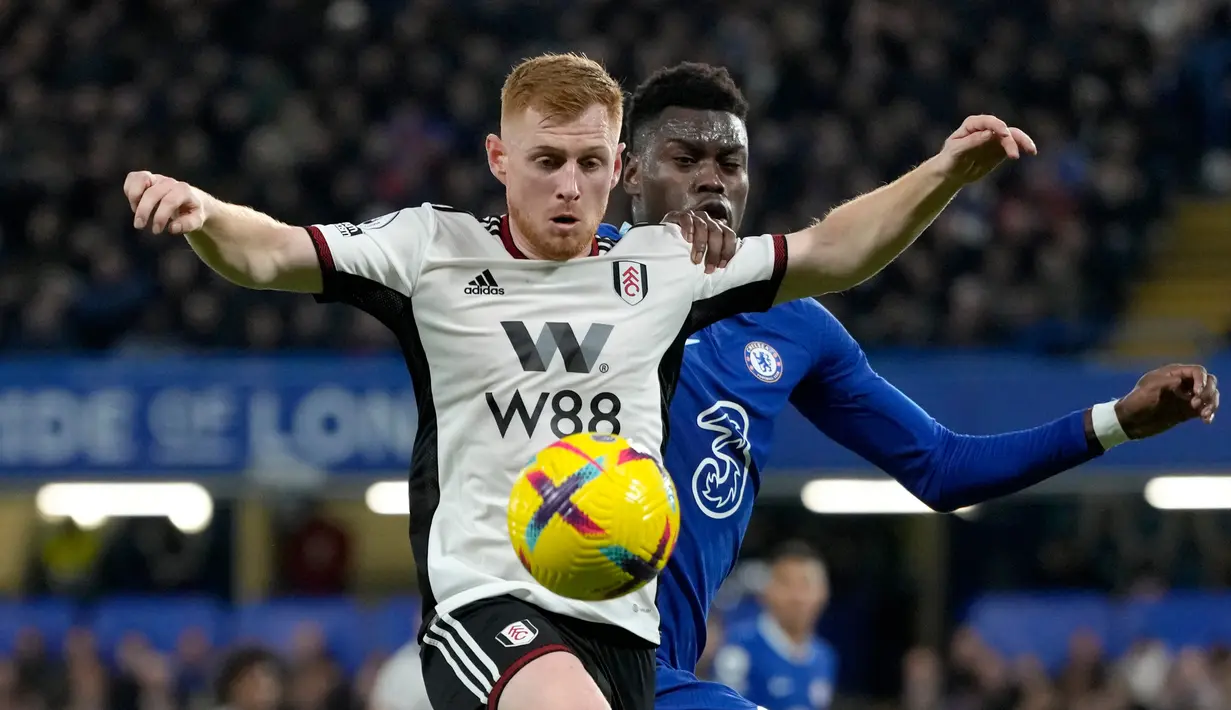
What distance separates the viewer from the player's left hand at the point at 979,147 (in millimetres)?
4574

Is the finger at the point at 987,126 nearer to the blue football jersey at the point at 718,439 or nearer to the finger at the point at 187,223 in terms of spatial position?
the blue football jersey at the point at 718,439

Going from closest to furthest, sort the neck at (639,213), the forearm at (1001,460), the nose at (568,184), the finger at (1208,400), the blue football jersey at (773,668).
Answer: the nose at (568,184) → the finger at (1208,400) → the forearm at (1001,460) → the neck at (639,213) → the blue football jersey at (773,668)

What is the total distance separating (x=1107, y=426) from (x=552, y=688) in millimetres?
2034

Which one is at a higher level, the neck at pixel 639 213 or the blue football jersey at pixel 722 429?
the neck at pixel 639 213

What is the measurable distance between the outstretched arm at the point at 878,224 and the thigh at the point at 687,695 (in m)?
1.12

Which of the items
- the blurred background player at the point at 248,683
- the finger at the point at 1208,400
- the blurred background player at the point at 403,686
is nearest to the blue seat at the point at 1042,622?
the blurred background player at the point at 403,686

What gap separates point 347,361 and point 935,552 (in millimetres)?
4853

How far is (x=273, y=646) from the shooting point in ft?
44.5

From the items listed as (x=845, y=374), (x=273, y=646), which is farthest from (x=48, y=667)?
(x=845, y=374)

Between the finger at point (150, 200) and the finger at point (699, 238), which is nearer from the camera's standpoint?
the finger at point (150, 200)

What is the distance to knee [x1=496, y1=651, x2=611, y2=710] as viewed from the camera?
4109 mm

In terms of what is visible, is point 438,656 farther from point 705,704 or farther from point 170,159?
point 170,159

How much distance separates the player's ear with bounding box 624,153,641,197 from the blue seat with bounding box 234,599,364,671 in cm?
817

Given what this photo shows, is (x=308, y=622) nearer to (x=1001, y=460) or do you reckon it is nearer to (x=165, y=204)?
(x=1001, y=460)
